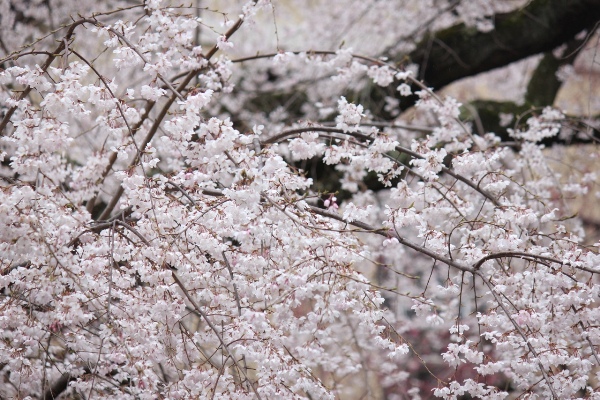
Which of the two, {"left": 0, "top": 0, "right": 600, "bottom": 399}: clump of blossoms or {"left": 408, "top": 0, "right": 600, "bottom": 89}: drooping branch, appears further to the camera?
{"left": 408, "top": 0, "right": 600, "bottom": 89}: drooping branch

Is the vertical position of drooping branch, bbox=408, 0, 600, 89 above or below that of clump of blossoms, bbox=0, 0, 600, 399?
above

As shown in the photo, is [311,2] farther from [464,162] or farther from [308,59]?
[464,162]

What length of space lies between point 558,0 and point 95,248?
403cm

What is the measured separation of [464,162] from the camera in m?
3.28

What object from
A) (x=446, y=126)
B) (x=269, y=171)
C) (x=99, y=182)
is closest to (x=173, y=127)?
(x=269, y=171)

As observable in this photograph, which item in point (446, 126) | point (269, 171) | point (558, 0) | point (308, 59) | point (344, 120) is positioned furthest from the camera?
point (558, 0)

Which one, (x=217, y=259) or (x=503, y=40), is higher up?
(x=503, y=40)

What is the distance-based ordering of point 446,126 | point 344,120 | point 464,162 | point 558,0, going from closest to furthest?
1. point 464,162
2. point 344,120
3. point 446,126
4. point 558,0

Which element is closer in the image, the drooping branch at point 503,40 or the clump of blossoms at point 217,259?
the clump of blossoms at point 217,259

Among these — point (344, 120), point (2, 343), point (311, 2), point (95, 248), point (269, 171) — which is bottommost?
point (2, 343)

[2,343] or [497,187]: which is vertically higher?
[497,187]

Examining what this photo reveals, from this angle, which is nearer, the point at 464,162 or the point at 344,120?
the point at 464,162

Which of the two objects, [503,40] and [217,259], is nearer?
[217,259]

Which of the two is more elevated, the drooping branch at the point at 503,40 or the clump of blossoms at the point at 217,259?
the drooping branch at the point at 503,40
